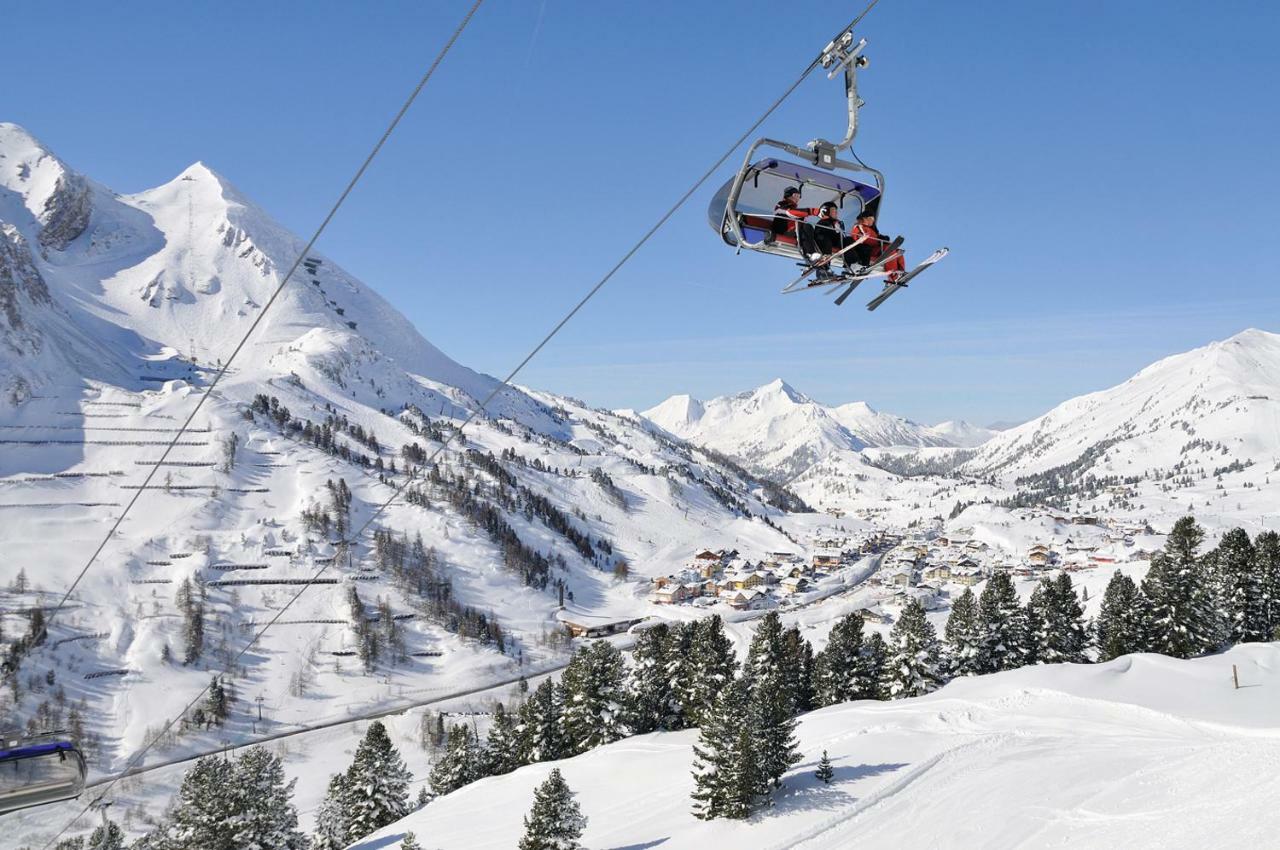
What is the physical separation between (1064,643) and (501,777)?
128 ft

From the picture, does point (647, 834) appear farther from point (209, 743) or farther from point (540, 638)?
point (540, 638)

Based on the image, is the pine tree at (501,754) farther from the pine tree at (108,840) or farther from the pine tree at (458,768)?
the pine tree at (108,840)

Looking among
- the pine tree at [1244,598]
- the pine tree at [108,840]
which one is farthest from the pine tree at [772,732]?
the pine tree at [1244,598]

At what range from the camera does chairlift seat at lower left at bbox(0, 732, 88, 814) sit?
13.0 metres

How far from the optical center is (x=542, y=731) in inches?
1752

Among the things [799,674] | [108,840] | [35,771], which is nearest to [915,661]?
Answer: [799,674]

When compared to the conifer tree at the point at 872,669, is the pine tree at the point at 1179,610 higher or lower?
higher

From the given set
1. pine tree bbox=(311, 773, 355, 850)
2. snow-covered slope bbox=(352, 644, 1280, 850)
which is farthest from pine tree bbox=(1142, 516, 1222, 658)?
pine tree bbox=(311, 773, 355, 850)

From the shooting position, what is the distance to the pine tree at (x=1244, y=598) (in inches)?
1885

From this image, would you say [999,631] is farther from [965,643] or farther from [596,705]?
[596,705]

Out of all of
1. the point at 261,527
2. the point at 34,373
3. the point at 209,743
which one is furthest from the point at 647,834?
the point at 34,373

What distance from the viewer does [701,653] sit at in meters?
43.9

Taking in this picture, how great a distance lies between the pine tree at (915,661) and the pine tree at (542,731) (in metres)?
22.6

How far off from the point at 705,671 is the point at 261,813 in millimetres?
25760
